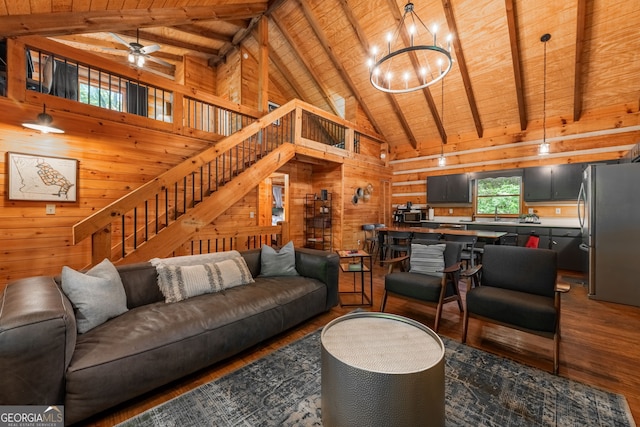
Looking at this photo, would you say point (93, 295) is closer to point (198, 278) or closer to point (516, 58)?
point (198, 278)

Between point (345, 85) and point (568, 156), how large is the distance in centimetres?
529

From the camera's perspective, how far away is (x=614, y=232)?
3.53 m

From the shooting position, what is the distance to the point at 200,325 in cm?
193

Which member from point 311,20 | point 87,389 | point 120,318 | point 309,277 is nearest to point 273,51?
point 311,20

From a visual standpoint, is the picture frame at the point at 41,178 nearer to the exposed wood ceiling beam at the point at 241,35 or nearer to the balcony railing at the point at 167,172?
the balcony railing at the point at 167,172

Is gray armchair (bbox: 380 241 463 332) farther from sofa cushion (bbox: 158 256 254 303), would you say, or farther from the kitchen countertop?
the kitchen countertop

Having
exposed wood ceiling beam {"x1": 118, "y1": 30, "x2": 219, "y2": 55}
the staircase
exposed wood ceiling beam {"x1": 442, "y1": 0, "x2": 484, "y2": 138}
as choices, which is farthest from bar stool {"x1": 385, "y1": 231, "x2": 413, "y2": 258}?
exposed wood ceiling beam {"x1": 118, "y1": 30, "x2": 219, "y2": 55}

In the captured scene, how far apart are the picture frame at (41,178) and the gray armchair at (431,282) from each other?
14.0ft

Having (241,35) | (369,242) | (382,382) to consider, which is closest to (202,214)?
(382,382)

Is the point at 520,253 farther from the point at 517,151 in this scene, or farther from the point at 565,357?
the point at 517,151

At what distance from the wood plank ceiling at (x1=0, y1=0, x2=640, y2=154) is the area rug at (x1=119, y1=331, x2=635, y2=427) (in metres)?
4.26

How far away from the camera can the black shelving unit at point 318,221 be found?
690 cm

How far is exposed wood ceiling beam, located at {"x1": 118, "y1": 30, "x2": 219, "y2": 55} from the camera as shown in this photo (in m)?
5.43

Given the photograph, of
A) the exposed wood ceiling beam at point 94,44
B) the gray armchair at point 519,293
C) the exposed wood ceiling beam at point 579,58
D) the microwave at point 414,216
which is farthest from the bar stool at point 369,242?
the exposed wood ceiling beam at point 94,44
